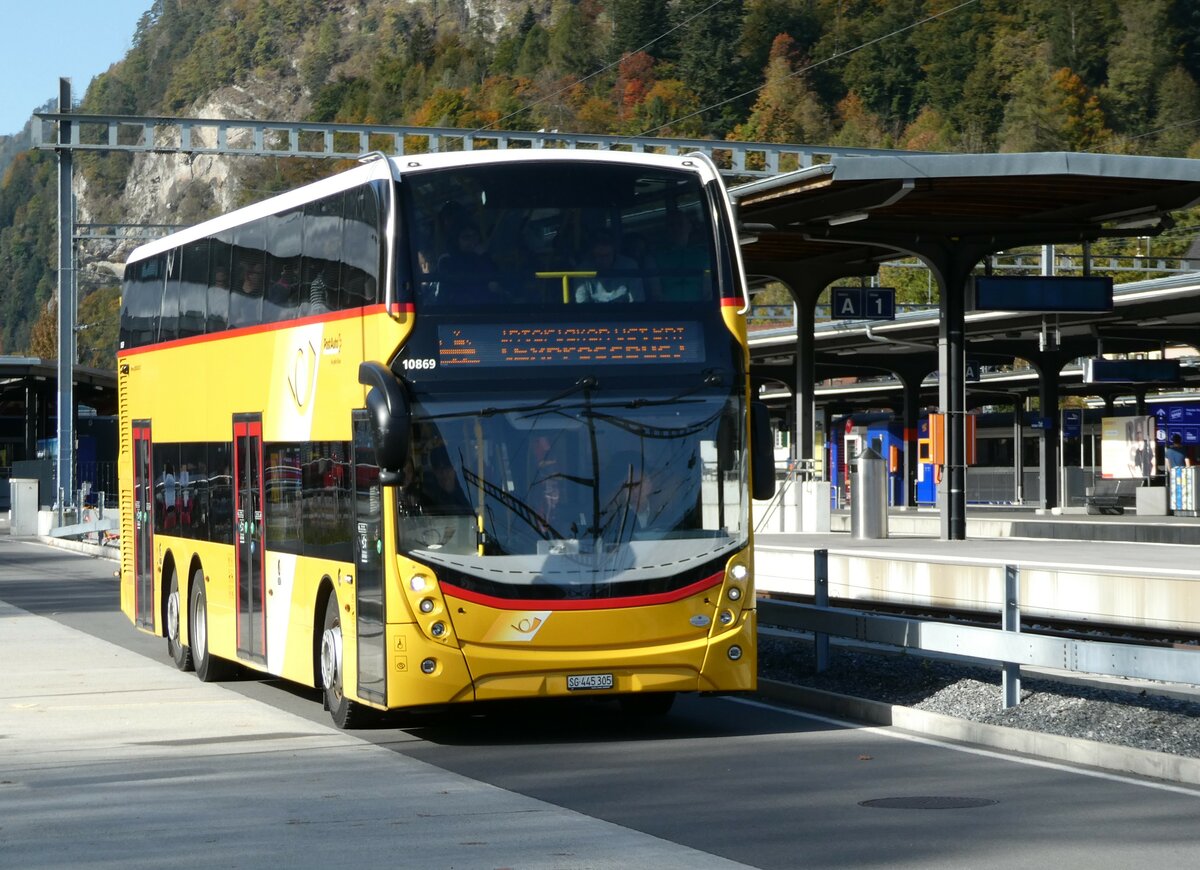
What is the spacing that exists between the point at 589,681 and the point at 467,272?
265 cm

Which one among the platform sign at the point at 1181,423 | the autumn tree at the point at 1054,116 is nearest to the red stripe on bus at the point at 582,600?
the platform sign at the point at 1181,423

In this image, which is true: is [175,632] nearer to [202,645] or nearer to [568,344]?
[202,645]

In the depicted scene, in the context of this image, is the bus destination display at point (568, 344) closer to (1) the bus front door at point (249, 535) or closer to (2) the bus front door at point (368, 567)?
(2) the bus front door at point (368, 567)

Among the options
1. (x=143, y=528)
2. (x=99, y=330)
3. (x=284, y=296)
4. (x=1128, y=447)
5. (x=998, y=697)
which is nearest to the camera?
(x=998, y=697)

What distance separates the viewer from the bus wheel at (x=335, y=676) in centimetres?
1314

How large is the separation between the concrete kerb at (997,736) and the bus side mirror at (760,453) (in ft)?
5.47

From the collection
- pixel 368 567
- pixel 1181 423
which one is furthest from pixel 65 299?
pixel 368 567

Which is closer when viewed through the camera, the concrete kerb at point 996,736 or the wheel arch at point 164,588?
the concrete kerb at point 996,736

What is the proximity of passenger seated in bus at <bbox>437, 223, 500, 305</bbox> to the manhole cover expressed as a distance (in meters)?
4.26

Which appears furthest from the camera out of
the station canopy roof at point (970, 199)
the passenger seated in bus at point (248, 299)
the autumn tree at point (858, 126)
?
the autumn tree at point (858, 126)

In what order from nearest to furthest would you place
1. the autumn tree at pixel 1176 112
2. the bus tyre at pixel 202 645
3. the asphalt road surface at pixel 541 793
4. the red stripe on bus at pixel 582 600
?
1. the asphalt road surface at pixel 541 793
2. the red stripe on bus at pixel 582 600
3. the bus tyre at pixel 202 645
4. the autumn tree at pixel 1176 112

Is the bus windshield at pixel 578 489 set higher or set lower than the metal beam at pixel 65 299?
lower

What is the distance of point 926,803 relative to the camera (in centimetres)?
977

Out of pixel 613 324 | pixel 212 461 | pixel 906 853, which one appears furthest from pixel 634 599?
pixel 212 461
